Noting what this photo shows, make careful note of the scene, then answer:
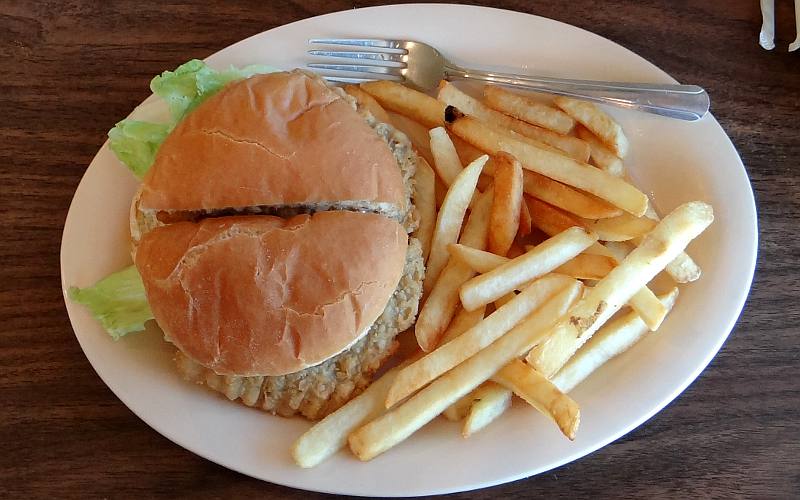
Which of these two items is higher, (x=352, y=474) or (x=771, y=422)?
(x=771, y=422)

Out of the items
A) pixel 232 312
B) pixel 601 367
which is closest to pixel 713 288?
pixel 601 367

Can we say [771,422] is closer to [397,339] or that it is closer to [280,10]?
[397,339]

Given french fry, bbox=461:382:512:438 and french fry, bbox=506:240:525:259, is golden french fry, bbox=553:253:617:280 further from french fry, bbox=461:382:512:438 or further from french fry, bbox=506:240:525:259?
french fry, bbox=461:382:512:438

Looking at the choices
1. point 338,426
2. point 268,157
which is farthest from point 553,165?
point 338,426

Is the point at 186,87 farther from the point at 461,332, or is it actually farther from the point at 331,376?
the point at 461,332

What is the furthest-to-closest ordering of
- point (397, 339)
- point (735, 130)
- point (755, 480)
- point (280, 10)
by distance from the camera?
point (280, 10) → point (735, 130) → point (397, 339) → point (755, 480)

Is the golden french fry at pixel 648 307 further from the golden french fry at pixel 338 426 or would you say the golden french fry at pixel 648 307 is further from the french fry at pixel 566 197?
the golden french fry at pixel 338 426

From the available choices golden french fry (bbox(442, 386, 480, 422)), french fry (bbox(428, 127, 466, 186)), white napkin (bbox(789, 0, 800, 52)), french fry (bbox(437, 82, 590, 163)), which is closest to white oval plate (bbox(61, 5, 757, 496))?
golden french fry (bbox(442, 386, 480, 422))
